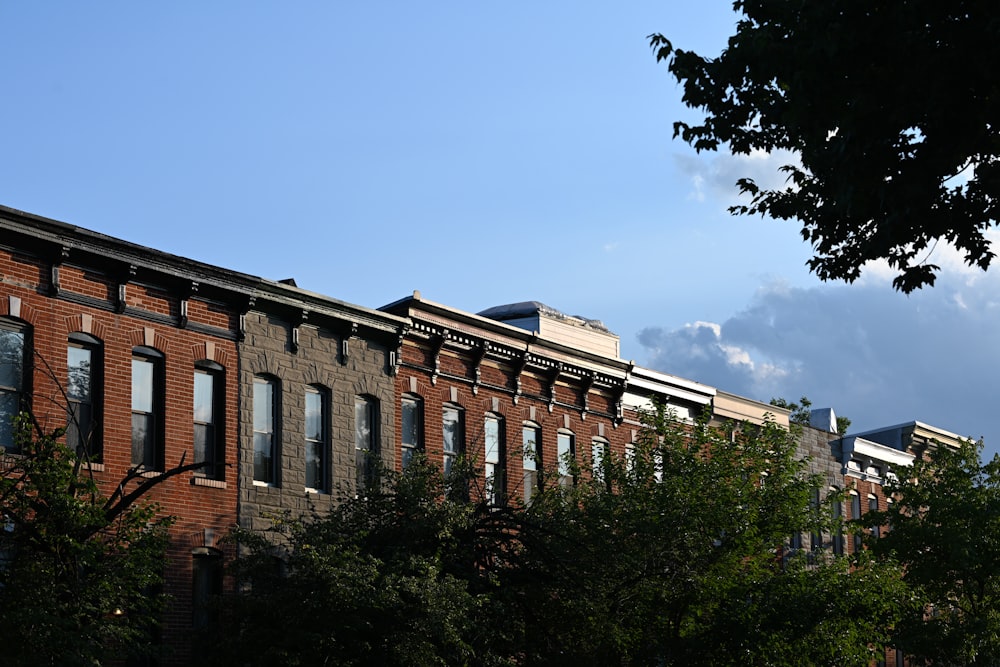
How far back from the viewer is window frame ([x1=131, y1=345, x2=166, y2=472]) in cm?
2795

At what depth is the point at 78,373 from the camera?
27125mm

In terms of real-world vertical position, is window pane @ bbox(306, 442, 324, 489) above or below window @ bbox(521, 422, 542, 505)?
below

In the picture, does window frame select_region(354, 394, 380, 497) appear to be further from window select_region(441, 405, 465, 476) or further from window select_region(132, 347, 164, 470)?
window select_region(132, 347, 164, 470)

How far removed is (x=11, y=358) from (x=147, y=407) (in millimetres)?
2981

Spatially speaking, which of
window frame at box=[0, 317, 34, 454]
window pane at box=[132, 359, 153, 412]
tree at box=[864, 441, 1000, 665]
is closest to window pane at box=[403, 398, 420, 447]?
window pane at box=[132, 359, 153, 412]

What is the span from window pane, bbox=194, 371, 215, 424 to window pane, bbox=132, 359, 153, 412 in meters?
1.04

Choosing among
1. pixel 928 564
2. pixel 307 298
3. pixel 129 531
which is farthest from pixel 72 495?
pixel 928 564

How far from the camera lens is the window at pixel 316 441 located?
3123cm

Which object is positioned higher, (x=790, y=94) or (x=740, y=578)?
(x=790, y=94)

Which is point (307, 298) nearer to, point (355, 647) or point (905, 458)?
point (355, 647)

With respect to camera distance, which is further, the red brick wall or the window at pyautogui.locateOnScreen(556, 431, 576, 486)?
the window at pyautogui.locateOnScreen(556, 431, 576, 486)

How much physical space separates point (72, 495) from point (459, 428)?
14951 mm

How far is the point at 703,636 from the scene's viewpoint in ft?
92.4

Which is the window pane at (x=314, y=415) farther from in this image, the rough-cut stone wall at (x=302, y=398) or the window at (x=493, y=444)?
the window at (x=493, y=444)
